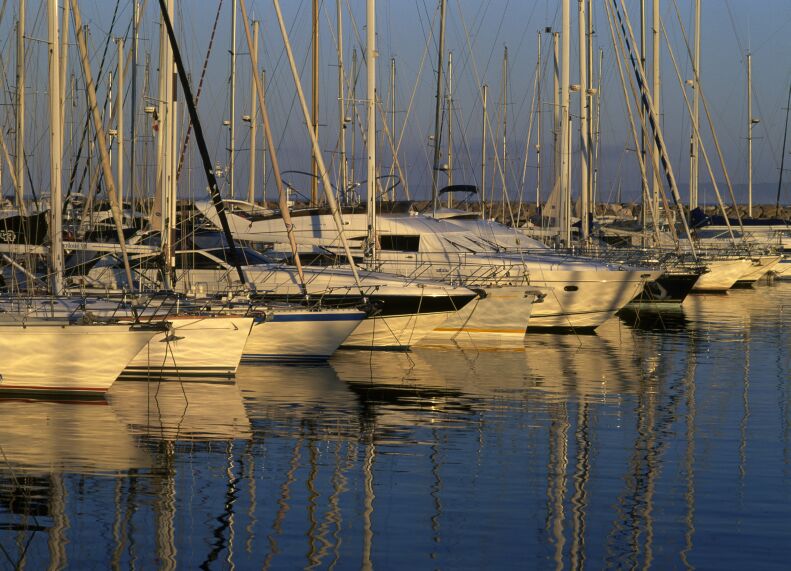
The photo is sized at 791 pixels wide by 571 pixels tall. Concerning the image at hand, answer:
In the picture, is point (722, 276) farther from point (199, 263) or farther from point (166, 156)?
point (166, 156)

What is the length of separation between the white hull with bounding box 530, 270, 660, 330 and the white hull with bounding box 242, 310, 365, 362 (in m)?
6.94

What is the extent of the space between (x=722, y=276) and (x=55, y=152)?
98.4ft

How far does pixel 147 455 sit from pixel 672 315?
78.4ft

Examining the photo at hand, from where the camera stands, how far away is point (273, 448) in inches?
584

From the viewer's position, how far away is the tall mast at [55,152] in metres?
20.2

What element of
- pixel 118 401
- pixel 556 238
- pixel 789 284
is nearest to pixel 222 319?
pixel 118 401

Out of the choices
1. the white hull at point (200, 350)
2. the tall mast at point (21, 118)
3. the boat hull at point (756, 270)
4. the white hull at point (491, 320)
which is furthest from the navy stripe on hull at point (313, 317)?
the boat hull at point (756, 270)

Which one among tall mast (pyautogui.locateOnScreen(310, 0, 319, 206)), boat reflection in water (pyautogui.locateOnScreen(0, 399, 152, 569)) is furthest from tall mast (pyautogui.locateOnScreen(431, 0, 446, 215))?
boat reflection in water (pyautogui.locateOnScreen(0, 399, 152, 569))

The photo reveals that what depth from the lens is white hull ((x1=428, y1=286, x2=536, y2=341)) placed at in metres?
26.0

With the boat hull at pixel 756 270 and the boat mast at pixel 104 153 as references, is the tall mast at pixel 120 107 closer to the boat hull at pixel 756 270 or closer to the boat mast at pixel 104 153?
the boat mast at pixel 104 153

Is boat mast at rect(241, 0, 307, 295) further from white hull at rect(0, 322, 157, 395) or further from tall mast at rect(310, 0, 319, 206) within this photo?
tall mast at rect(310, 0, 319, 206)

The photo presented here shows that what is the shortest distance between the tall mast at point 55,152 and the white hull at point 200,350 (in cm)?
182

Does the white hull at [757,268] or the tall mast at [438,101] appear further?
the white hull at [757,268]

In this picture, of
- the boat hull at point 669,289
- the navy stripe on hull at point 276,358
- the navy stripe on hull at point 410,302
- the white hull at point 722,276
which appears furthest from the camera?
the white hull at point 722,276
